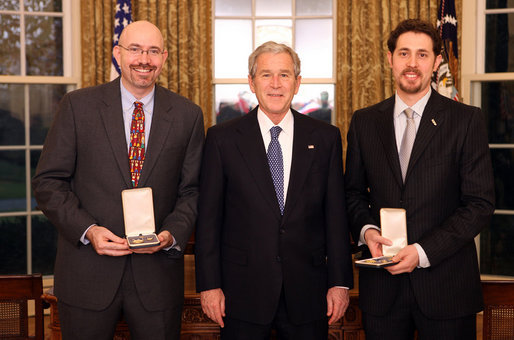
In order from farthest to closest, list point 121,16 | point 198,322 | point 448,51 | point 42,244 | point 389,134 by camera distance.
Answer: point 42,244
point 121,16
point 448,51
point 198,322
point 389,134

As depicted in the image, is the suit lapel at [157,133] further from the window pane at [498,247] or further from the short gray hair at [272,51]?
the window pane at [498,247]

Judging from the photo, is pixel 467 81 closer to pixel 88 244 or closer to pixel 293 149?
pixel 293 149

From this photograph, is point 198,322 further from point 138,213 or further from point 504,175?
point 504,175

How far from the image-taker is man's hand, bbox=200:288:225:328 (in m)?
2.30

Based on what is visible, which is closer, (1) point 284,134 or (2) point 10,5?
(1) point 284,134

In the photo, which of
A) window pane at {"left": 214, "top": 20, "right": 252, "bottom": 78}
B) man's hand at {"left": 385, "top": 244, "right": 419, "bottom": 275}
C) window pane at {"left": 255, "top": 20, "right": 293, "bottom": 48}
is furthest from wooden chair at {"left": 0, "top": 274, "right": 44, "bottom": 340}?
window pane at {"left": 255, "top": 20, "right": 293, "bottom": 48}

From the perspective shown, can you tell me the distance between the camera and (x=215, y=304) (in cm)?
230

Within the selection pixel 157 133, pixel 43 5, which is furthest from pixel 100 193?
pixel 43 5

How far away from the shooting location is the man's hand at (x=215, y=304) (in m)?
2.30

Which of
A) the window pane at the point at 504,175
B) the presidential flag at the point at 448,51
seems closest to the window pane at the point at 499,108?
the window pane at the point at 504,175

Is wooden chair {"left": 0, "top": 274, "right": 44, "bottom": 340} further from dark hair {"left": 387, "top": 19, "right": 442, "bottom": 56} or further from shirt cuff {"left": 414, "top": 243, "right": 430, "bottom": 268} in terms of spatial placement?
dark hair {"left": 387, "top": 19, "right": 442, "bottom": 56}

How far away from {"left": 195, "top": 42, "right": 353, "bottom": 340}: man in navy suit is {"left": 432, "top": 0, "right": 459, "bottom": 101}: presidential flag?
281 centimetres

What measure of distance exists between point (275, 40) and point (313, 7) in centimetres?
48

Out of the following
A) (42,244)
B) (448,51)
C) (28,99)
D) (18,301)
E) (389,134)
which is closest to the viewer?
(389,134)
